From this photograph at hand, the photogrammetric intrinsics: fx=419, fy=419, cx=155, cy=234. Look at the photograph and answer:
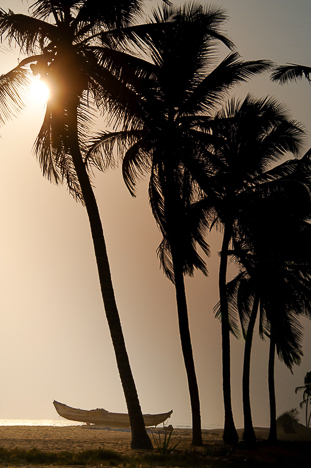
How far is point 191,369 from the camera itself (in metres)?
13.5

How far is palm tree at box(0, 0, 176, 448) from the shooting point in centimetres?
1080

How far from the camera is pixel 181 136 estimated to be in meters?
13.7

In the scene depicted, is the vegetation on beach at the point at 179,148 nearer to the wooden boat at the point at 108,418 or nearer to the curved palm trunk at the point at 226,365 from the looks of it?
the curved palm trunk at the point at 226,365

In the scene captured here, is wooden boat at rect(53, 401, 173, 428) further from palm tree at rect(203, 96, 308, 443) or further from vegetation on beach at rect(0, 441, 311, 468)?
vegetation on beach at rect(0, 441, 311, 468)

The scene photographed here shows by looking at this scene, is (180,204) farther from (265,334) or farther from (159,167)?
(265,334)

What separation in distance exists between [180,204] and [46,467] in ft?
28.4

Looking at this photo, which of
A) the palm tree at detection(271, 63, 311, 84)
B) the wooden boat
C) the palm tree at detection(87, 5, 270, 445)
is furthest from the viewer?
the wooden boat

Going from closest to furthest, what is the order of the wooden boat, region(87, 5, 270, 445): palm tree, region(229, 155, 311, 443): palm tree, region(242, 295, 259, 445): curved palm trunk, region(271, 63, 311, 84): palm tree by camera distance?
region(271, 63, 311, 84): palm tree → region(87, 5, 270, 445): palm tree → region(229, 155, 311, 443): palm tree → region(242, 295, 259, 445): curved palm trunk → the wooden boat

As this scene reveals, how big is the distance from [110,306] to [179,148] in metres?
5.50

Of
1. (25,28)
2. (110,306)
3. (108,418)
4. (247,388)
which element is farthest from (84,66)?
(108,418)

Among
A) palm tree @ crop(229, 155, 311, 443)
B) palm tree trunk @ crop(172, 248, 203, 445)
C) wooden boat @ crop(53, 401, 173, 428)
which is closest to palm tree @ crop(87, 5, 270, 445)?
palm tree trunk @ crop(172, 248, 203, 445)

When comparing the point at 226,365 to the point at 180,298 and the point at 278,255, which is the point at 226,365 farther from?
the point at 278,255

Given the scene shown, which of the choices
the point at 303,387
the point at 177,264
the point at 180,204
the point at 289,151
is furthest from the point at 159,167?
the point at 303,387

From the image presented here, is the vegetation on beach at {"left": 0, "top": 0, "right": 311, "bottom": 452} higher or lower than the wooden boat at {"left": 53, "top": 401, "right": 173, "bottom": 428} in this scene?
higher
